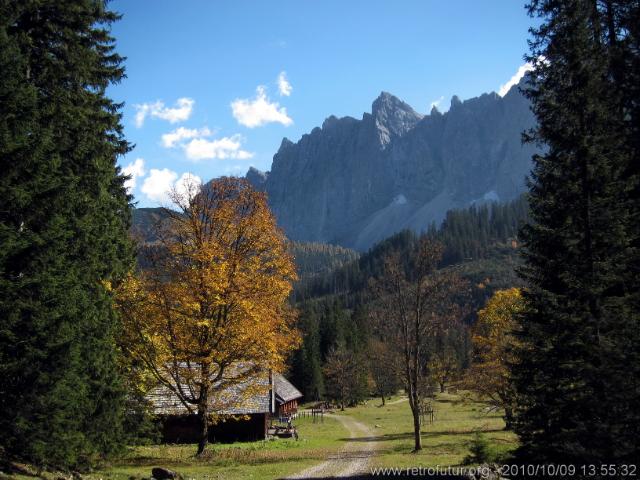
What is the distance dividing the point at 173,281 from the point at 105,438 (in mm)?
6658

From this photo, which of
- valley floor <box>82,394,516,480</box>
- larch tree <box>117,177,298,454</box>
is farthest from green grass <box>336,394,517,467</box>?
larch tree <box>117,177,298,454</box>

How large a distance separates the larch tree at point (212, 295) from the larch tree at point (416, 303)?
8.04m

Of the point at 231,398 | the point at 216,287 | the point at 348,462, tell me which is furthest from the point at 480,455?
the point at 216,287

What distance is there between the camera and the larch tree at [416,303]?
26234mm

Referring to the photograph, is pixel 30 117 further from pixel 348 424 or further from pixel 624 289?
pixel 348 424

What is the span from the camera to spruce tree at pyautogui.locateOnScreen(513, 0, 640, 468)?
12.0 meters

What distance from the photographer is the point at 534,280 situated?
16469mm

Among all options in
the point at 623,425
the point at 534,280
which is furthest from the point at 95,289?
the point at 623,425

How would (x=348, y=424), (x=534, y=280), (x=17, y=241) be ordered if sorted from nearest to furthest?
(x=17, y=241) → (x=534, y=280) → (x=348, y=424)

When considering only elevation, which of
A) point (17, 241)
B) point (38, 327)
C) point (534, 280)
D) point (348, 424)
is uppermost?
point (17, 241)

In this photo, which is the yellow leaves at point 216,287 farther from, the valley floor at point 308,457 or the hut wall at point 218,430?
the hut wall at point 218,430

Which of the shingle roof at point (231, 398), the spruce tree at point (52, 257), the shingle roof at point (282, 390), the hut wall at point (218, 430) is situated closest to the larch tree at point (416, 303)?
the shingle roof at point (231, 398)

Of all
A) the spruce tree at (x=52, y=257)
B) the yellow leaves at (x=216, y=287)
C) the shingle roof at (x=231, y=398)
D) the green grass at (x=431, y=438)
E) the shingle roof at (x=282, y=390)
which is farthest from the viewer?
the shingle roof at (x=282, y=390)

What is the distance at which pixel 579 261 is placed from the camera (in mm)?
13688
